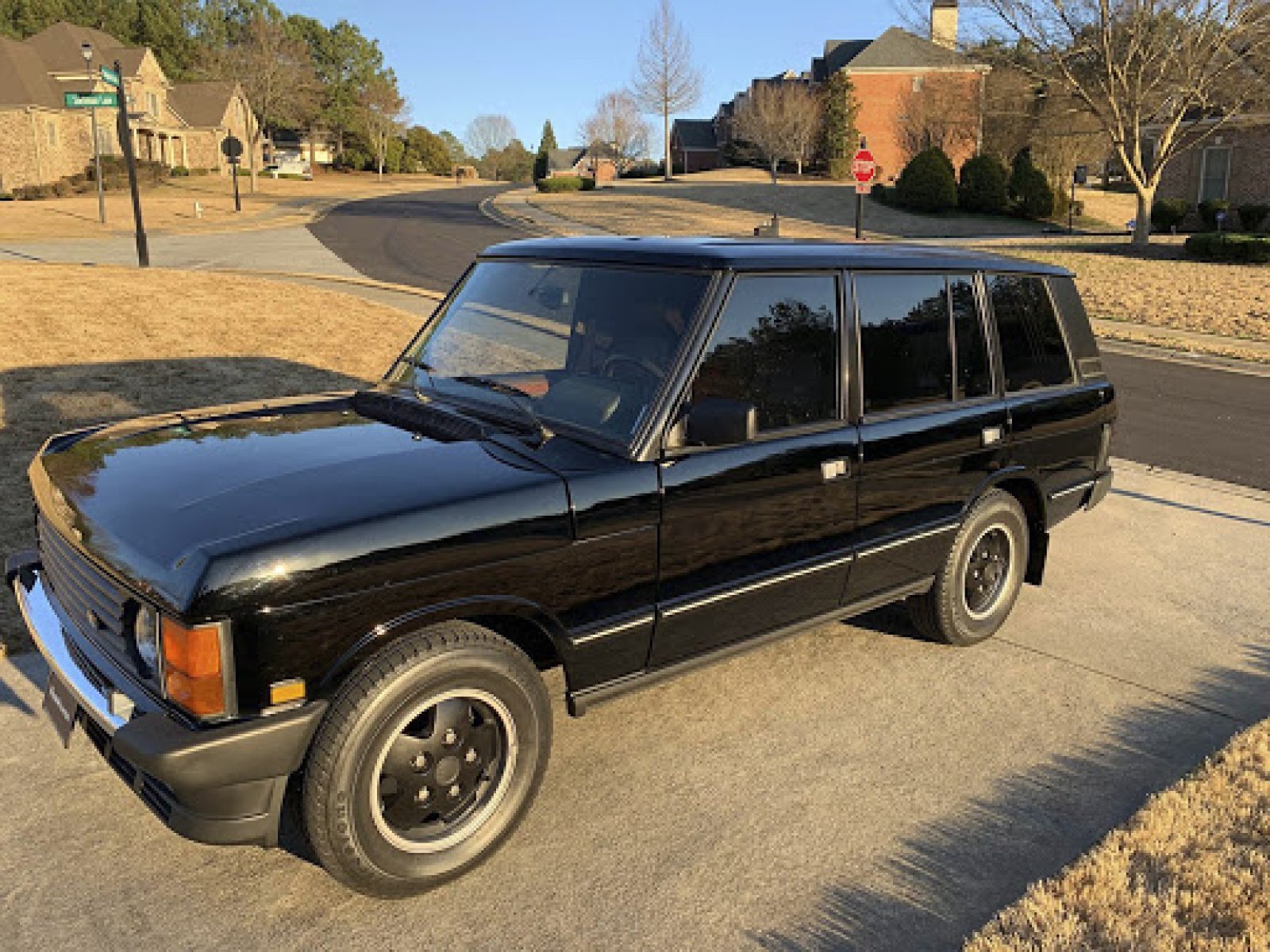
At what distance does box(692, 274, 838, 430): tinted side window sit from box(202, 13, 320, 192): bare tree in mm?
71202

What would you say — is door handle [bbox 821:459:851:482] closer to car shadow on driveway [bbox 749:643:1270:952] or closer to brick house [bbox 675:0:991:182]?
car shadow on driveway [bbox 749:643:1270:952]

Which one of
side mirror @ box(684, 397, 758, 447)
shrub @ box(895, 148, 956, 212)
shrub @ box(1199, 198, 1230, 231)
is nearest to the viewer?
side mirror @ box(684, 397, 758, 447)

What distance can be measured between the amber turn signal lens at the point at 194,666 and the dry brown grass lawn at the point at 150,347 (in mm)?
3463

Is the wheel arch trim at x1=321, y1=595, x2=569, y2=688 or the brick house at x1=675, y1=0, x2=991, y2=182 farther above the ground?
the brick house at x1=675, y1=0, x2=991, y2=182

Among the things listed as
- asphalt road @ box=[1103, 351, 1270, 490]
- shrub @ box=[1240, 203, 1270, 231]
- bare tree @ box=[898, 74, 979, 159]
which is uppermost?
bare tree @ box=[898, 74, 979, 159]

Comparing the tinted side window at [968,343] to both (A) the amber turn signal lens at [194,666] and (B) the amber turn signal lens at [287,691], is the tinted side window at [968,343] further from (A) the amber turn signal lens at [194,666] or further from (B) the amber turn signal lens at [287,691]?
(A) the amber turn signal lens at [194,666]

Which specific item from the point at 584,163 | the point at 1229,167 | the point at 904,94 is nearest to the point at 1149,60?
the point at 1229,167

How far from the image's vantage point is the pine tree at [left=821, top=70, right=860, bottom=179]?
2359 inches

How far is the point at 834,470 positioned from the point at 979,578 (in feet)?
4.76

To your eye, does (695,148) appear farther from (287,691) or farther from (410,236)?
(287,691)

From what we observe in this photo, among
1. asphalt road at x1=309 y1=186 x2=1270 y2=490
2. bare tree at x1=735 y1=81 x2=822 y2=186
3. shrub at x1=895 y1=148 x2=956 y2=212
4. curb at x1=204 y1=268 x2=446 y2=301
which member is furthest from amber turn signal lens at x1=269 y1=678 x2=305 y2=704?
bare tree at x1=735 y1=81 x2=822 y2=186

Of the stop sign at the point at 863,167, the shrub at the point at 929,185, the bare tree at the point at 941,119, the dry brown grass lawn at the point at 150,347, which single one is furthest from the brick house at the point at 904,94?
the dry brown grass lawn at the point at 150,347

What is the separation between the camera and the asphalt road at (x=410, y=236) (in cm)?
2095

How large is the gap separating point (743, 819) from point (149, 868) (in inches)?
75.8
